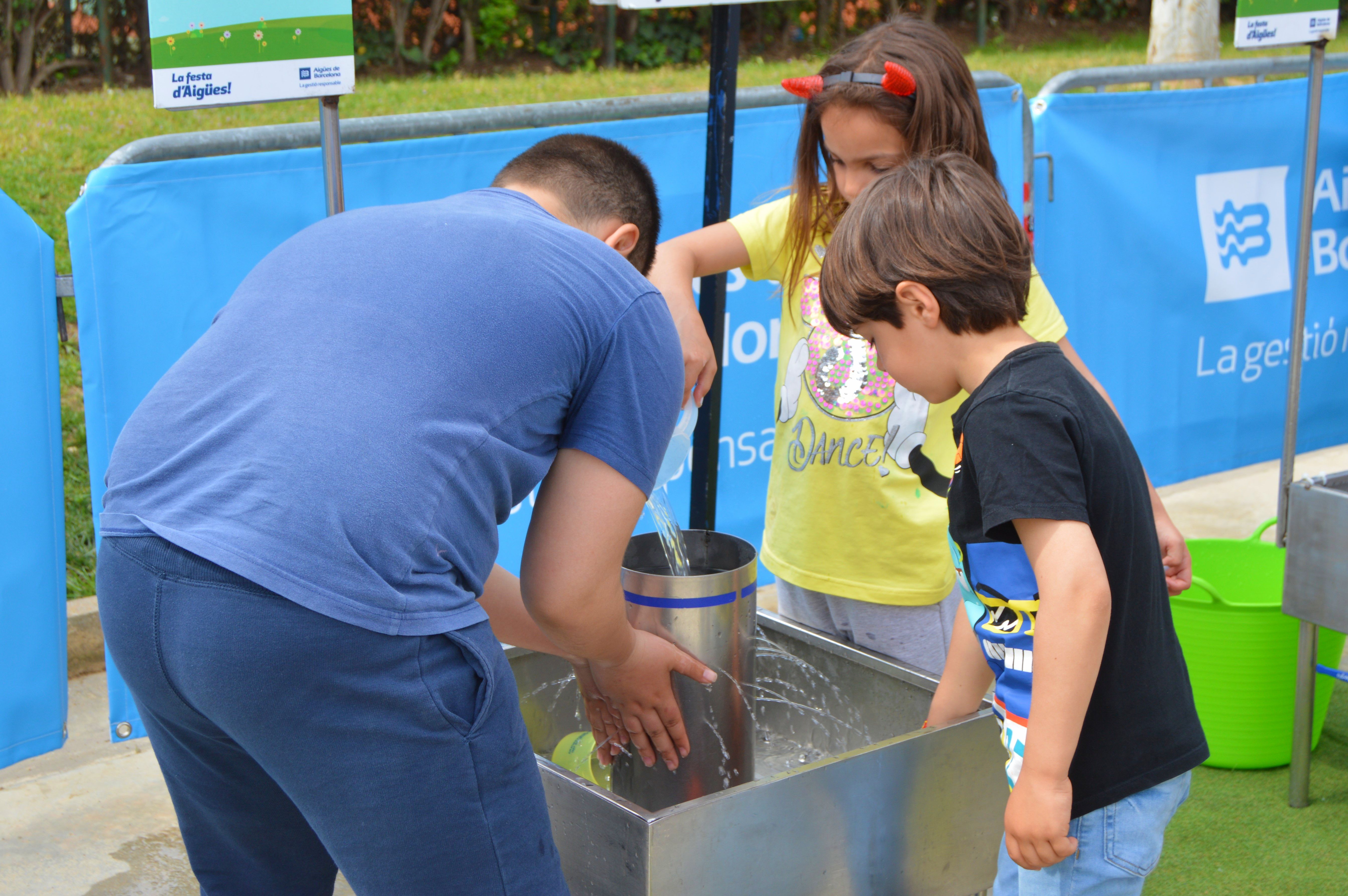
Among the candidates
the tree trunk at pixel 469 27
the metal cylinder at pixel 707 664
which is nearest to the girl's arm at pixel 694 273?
the metal cylinder at pixel 707 664

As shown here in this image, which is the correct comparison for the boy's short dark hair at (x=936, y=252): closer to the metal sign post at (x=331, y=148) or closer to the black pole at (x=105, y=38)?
the metal sign post at (x=331, y=148)

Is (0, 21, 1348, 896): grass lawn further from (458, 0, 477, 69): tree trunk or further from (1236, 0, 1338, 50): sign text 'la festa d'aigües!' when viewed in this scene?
(1236, 0, 1338, 50): sign text 'la festa d'aigües!'

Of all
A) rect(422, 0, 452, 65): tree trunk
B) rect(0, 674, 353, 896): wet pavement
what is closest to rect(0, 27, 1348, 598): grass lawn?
rect(422, 0, 452, 65): tree trunk

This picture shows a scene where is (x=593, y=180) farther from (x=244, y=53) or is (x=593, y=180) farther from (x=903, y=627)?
(x=903, y=627)

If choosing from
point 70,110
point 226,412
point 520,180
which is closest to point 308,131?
point 520,180

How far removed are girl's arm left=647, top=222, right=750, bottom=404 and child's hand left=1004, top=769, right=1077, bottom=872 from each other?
0.74 m

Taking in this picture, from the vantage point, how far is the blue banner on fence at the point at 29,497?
252 centimetres

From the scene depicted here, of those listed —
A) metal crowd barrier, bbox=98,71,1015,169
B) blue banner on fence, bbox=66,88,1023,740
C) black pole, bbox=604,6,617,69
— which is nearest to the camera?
blue banner on fence, bbox=66,88,1023,740

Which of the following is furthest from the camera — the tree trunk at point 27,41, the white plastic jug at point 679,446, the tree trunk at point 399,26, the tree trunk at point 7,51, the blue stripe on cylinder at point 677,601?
the tree trunk at point 399,26

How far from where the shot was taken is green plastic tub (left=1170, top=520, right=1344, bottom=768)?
276cm

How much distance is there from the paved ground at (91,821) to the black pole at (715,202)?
1.11m

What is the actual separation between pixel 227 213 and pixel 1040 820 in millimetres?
2254

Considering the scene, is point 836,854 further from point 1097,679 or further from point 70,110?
point 70,110

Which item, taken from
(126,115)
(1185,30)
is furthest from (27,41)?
(1185,30)
